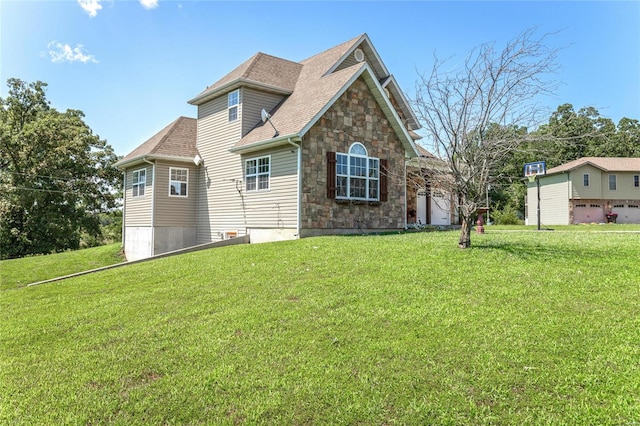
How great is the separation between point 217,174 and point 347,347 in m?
13.6

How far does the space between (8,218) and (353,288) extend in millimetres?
29272

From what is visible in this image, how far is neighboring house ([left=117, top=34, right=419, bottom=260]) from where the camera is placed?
1321cm

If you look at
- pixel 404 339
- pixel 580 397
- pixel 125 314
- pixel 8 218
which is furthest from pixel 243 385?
pixel 8 218

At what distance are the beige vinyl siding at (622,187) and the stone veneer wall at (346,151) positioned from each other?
24.3 meters

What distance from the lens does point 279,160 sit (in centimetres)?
1352

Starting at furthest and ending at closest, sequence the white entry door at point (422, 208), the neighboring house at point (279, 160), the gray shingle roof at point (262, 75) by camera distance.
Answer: the white entry door at point (422, 208), the gray shingle roof at point (262, 75), the neighboring house at point (279, 160)

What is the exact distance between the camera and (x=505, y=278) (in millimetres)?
6309

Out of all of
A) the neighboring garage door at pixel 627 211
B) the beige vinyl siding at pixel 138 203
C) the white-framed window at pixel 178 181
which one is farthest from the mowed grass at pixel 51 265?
the neighboring garage door at pixel 627 211

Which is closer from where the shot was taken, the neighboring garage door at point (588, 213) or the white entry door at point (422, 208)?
the white entry door at point (422, 208)

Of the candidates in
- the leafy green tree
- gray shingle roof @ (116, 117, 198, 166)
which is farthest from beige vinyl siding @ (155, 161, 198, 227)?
the leafy green tree

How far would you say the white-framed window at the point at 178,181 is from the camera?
17.3m

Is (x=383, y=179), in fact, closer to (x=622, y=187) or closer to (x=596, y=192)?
(x=596, y=192)

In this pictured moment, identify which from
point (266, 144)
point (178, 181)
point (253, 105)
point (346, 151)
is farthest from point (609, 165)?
point (178, 181)

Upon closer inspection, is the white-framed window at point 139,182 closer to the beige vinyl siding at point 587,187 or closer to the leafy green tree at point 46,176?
the leafy green tree at point 46,176
